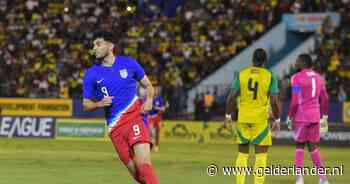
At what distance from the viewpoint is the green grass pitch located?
55.4 feet

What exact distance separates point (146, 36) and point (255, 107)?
27.8 meters

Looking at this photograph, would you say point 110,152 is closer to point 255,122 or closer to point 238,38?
point 255,122

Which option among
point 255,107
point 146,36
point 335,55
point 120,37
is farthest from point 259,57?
point 120,37

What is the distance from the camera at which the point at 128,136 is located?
1166cm

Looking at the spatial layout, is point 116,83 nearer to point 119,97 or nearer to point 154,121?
point 119,97

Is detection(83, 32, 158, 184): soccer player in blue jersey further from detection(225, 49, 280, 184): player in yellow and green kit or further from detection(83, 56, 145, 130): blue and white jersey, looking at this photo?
detection(225, 49, 280, 184): player in yellow and green kit

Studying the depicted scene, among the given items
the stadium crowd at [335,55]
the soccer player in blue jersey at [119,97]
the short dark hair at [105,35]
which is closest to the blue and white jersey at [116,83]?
the soccer player in blue jersey at [119,97]

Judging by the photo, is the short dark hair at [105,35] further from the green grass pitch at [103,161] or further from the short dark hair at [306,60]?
the short dark hair at [306,60]

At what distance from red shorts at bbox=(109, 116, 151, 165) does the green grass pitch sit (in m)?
4.48

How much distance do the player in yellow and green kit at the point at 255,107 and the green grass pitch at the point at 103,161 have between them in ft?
8.71

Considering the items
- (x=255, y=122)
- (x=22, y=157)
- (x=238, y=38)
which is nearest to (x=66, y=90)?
(x=238, y=38)

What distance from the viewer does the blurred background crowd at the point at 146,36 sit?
1508 inches

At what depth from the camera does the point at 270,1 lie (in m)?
40.6

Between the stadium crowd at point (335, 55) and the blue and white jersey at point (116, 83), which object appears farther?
the stadium crowd at point (335, 55)
